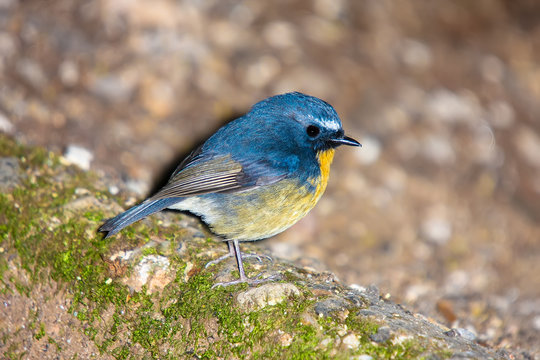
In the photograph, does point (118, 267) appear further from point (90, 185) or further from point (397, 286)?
point (397, 286)

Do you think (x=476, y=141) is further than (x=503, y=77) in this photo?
No

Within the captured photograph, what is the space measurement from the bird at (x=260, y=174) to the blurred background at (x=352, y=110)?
1.14 m

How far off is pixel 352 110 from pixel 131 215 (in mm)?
3361

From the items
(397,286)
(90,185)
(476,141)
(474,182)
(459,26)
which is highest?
(459,26)

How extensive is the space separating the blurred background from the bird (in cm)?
114

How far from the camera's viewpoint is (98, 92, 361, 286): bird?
363cm

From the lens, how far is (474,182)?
6.12 m

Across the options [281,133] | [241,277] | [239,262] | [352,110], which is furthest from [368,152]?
[241,277]

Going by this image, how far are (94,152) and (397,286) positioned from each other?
120 inches

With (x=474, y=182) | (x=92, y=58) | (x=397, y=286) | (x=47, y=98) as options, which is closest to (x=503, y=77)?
(x=474, y=182)

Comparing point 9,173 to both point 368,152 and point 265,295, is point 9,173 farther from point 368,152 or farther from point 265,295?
point 368,152

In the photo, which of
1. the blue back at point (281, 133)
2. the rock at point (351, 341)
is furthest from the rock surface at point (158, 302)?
the blue back at point (281, 133)

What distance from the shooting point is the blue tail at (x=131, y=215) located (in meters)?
3.38

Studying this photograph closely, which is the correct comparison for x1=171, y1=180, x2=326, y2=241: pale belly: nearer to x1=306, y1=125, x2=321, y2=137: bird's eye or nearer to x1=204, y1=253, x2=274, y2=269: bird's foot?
x1=204, y1=253, x2=274, y2=269: bird's foot
